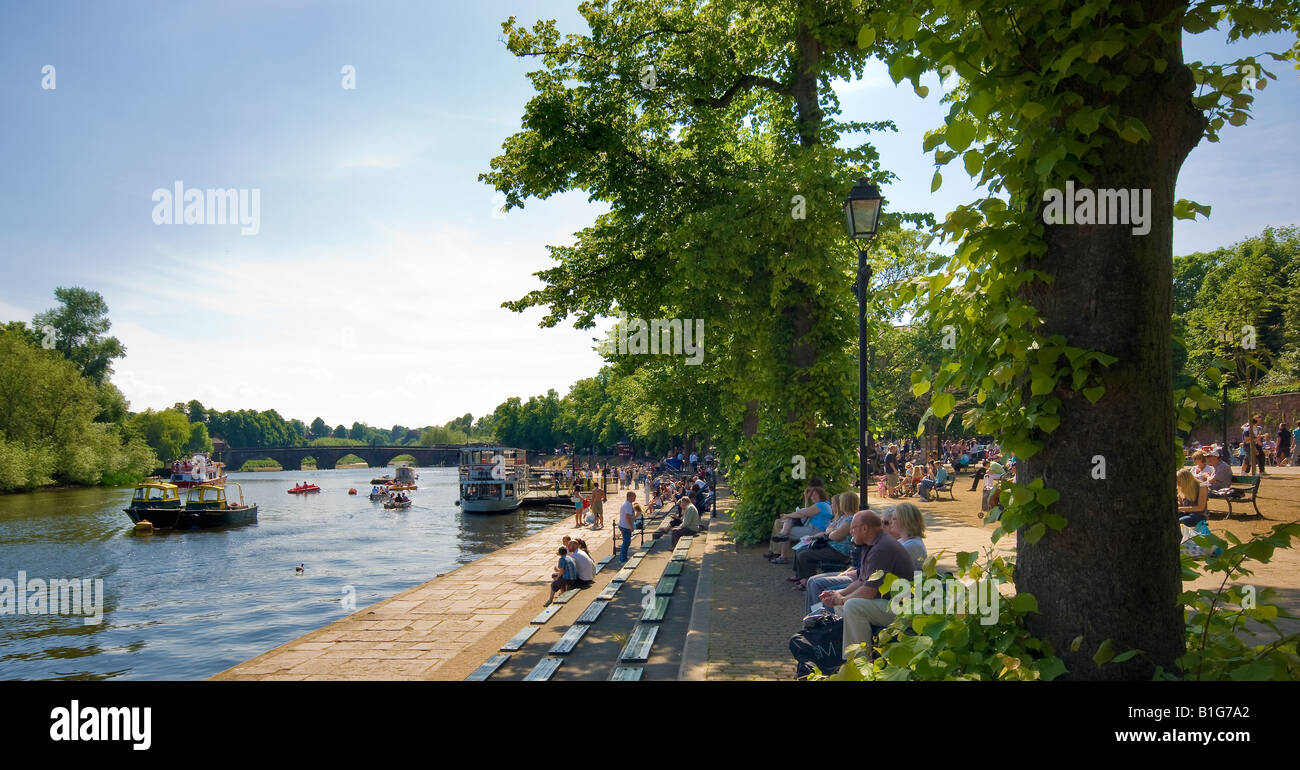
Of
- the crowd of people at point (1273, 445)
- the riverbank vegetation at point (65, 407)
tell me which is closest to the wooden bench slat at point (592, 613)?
the crowd of people at point (1273, 445)

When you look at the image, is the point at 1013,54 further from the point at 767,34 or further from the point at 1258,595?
the point at 767,34

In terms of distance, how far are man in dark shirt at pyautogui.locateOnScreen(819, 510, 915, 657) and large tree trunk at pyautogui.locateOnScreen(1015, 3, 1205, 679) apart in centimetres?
223

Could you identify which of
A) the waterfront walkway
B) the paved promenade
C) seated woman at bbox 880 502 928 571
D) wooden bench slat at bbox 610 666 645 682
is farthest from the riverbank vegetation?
seated woman at bbox 880 502 928 571

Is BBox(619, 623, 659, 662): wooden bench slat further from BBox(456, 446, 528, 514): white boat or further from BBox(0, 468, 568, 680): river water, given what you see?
BBox(456, 446, 528, 514): white boat

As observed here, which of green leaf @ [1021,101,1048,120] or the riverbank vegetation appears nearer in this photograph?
green leaf @ [1021,101,1048,120]

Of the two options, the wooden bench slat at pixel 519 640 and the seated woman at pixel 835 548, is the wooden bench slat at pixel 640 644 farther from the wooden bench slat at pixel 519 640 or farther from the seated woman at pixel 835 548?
the seated woman at pixel 835 548

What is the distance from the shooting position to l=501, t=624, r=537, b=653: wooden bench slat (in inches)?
402

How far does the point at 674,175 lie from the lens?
55.7 feet

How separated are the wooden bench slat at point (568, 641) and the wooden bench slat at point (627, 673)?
172cm

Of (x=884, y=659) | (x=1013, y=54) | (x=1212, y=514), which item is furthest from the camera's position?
(x=1212, y=514)

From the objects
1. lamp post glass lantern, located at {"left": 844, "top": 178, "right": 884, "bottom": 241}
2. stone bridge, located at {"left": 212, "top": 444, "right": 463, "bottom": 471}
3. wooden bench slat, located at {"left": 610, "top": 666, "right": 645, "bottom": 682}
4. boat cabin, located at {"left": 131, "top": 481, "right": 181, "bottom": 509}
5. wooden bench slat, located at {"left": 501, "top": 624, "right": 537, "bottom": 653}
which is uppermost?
lamp post glass lantern, located at {"left": 844, "top": 178, "right": 884, "bottom": 241}

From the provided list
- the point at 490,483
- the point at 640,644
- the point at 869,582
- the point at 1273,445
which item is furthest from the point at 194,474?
the point at 1273,445
